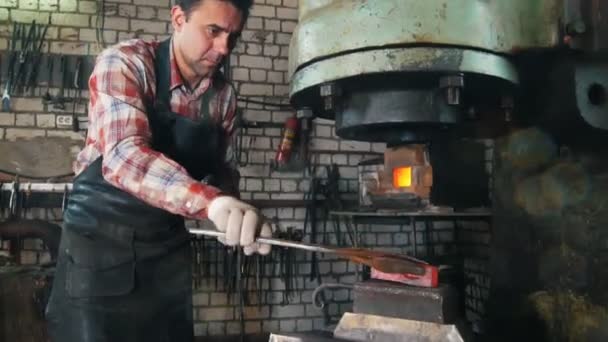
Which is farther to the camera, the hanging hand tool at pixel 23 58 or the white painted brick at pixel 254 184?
the white painted brick at pixel 254 184

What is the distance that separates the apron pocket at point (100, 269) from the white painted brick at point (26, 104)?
202 cm

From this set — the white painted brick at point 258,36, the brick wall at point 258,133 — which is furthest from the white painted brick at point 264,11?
the white painted brick at point 258,36

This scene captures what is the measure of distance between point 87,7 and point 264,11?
111 centimetres

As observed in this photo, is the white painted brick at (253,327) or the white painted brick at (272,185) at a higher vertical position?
the white painted brick at (272,185)

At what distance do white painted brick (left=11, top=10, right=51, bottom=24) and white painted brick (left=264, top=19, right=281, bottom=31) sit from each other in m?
1.34

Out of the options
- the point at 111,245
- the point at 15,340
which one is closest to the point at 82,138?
the point at 15,340

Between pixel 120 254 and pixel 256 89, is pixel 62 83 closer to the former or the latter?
pixel 256 89

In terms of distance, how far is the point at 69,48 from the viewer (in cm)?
333

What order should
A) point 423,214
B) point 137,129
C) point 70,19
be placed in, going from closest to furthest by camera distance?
1. point 137,129
2. point 423,214
3. point 70,19

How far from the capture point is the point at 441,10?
100 cm

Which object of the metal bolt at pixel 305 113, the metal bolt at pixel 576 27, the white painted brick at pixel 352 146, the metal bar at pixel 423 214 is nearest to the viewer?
the metal bolt at pixel 576 27

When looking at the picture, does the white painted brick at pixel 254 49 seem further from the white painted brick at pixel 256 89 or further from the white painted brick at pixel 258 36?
the white painted brick at pixel 256 89

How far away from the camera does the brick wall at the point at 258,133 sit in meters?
3.29

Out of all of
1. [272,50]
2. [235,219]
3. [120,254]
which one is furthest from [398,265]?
[272,50]
